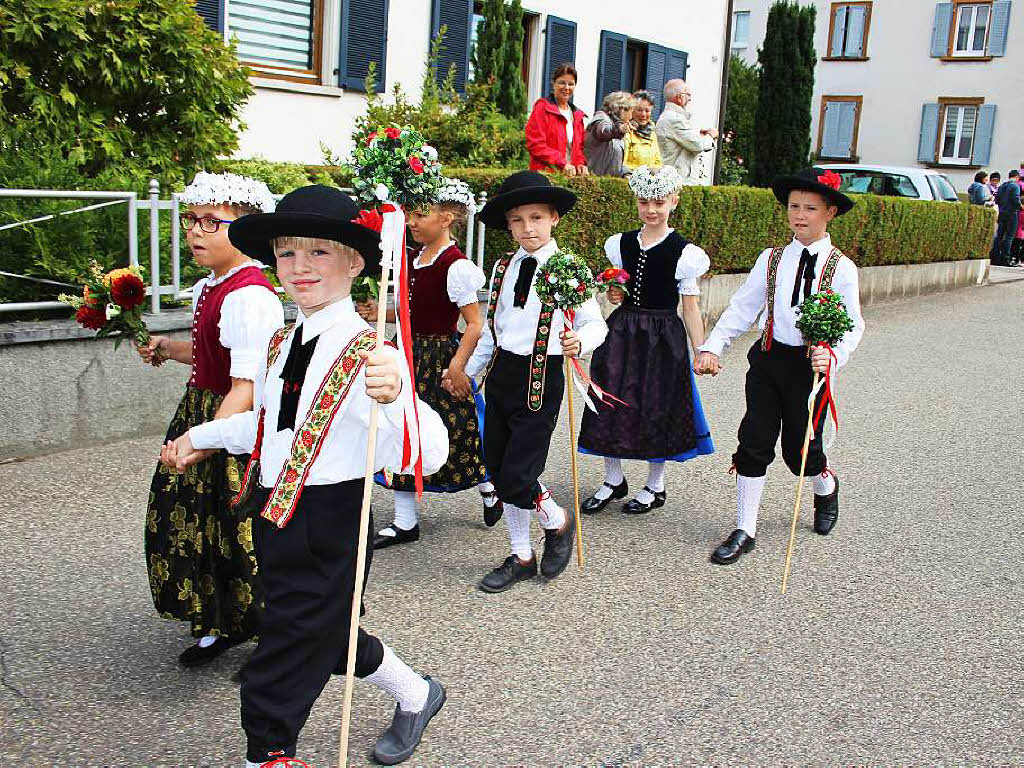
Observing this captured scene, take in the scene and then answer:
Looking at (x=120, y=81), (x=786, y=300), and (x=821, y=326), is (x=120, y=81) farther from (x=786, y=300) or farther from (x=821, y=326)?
(x=821, y=326)

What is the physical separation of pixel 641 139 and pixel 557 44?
4.64m

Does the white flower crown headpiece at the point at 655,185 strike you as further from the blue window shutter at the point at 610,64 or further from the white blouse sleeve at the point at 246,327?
the blue window shutter at the point at 610,64

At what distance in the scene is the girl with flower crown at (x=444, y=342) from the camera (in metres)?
4.99

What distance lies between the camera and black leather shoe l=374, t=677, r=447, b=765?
10.8ft

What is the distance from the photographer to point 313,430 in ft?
9.32

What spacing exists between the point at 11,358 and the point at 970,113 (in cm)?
3416

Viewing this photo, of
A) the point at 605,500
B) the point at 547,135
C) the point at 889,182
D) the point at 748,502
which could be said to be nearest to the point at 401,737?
the point at 748,502

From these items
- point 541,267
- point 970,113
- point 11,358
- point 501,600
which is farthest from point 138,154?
point 970,113

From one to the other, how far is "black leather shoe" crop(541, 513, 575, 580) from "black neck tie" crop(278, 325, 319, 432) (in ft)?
7.12

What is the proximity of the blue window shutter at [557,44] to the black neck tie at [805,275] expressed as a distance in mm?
10652

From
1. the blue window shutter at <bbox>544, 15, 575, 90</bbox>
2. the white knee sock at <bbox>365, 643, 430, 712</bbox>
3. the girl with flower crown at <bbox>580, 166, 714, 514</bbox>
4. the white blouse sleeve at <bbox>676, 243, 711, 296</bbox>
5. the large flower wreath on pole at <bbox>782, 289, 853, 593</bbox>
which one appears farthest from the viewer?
the blue window shutter at <bbox>544, 15, 575, 90</bbox>

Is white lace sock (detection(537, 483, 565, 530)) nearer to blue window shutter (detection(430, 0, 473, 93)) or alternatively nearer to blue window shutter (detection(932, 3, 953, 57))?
blue window shutter (detection(430, 0, 473, 93))

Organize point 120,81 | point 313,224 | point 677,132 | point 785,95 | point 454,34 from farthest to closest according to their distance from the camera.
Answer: point 785,95 < point 454,34 < point 677,132 < point 120,81 < point 313,224

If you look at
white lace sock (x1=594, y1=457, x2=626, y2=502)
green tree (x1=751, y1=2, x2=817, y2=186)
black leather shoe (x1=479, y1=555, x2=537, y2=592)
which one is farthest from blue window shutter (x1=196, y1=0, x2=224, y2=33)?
green tree (x1=751, y1=2, x2=817, y2=186)
